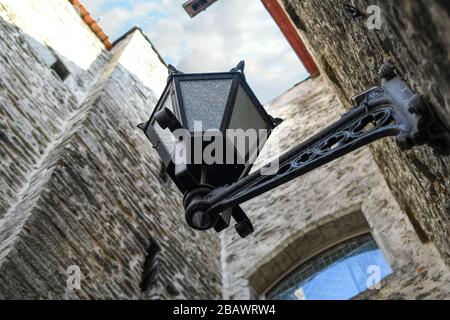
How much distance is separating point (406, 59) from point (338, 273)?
4.52 metres

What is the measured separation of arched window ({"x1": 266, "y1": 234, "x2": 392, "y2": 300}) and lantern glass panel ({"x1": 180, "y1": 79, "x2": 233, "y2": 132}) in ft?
11.7

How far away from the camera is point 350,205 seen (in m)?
6.54

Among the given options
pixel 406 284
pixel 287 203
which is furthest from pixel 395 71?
pixel 287 203

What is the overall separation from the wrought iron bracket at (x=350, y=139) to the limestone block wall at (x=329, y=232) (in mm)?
→ 3012

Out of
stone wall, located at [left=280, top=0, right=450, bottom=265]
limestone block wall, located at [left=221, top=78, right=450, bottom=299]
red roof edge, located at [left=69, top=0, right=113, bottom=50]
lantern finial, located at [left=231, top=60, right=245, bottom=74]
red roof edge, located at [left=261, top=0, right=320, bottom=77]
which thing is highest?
red roof edge, located at [left=69, top=0, right=113, bottom=50]

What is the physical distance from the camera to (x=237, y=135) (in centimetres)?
241

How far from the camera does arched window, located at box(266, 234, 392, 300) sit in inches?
227

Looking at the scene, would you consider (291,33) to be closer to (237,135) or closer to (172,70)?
(172,70)

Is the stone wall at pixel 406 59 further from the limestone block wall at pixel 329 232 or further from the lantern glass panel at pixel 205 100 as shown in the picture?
the lantern glass panel at pixel 205 100

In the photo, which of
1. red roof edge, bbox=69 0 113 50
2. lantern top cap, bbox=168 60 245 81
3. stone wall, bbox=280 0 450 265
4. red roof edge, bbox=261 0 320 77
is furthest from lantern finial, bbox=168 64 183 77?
red roof edge, bbox=69 0 113 50

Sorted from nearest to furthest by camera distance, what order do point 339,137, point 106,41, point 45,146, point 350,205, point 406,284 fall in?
point 339,137 → point 406,284 → point 45,146 → point 350,205 → point 106,41

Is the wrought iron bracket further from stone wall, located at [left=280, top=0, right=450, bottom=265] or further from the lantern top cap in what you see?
the lantern top cap

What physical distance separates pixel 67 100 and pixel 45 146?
147cm
